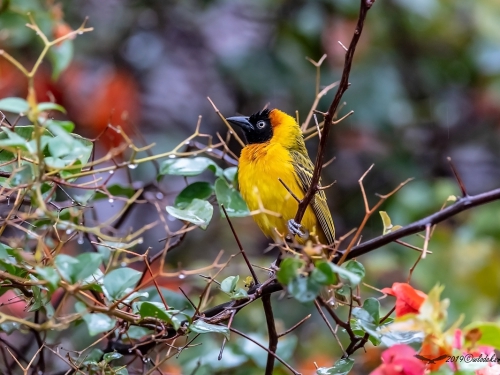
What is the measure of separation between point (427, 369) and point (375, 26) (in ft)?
10.7

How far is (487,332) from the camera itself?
1.05 meters

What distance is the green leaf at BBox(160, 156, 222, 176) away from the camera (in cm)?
183

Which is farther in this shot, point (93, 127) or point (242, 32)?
point (242, 32)

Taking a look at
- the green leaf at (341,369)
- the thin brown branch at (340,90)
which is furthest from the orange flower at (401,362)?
the thin brown branch at (340,90)

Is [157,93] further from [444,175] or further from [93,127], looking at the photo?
[444,175]

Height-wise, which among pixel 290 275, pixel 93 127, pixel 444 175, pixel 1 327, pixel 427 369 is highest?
pixel 290 275

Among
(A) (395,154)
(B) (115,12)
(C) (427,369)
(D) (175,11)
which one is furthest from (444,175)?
(C) (427,369)

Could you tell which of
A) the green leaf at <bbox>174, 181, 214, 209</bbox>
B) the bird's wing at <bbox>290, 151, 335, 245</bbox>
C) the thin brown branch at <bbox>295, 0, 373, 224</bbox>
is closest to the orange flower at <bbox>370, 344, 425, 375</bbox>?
the thin brown branch at <bbox>295, 0, 373, 224</bbox>

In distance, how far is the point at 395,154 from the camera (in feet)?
13.0

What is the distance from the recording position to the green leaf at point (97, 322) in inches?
47.3

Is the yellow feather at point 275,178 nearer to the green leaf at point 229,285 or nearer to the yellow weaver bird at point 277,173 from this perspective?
the yellow weaver bird at point 277,173

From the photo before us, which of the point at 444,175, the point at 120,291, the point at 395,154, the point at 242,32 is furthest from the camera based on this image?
the point at 242,32

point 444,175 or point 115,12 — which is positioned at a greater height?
point 115,12

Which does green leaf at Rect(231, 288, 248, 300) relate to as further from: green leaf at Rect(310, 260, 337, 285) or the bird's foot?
green leaf at Rect(310, 260, 337, 285)
